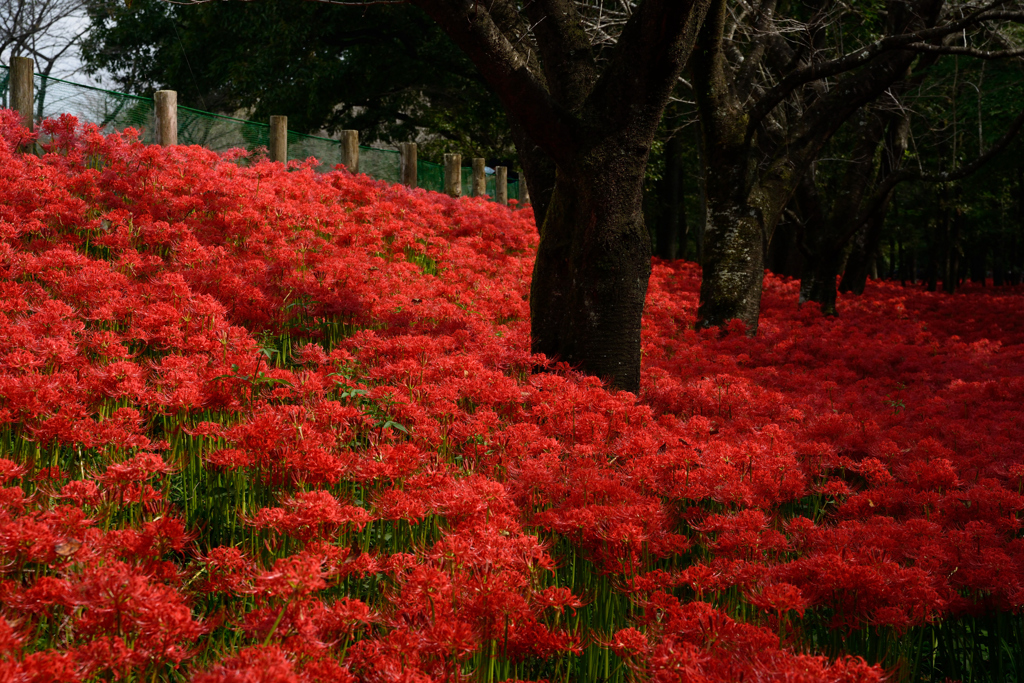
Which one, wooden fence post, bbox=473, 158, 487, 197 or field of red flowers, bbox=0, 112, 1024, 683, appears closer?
field of red flowers, bbox=0, 112, 1024, 683

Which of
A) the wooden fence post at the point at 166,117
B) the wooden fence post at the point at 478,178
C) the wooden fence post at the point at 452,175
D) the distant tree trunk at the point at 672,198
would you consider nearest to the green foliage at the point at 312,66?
the distant tree trunk at the point at 672,198

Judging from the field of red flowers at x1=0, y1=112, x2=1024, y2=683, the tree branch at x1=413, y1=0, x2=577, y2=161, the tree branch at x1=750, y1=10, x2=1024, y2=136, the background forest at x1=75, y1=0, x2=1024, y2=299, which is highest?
the background forest at x1=75, y1=0, x2=1024, y2=299

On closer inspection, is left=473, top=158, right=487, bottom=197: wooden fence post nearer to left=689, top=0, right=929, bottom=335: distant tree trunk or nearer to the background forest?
the background forest

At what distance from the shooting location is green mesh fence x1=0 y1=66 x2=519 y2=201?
1018 cm

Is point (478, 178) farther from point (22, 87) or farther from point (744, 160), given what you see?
point (22, 87)

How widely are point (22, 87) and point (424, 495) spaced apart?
28.6 ft

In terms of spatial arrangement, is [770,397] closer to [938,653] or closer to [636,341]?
[636,341]

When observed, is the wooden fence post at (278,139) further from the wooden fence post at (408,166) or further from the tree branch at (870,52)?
the tree branch at (870,52)

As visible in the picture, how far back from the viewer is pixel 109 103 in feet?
36.1

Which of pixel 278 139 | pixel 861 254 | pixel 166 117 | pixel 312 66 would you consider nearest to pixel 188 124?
pixel 278 139

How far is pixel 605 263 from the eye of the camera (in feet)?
19.3

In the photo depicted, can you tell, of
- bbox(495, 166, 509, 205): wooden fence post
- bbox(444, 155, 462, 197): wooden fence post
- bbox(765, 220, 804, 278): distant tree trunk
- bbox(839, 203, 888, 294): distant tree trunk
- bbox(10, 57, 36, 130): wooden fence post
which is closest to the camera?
bbox(10, 57, 36, 130): wooden fence post

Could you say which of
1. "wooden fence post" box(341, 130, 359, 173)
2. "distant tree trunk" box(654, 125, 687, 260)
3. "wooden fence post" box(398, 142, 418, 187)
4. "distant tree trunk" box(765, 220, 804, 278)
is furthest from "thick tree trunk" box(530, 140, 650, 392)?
"distant tree trunk" box(654, 125, 687, 260)

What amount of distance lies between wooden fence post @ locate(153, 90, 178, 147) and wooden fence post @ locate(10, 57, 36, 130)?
1466 mm
